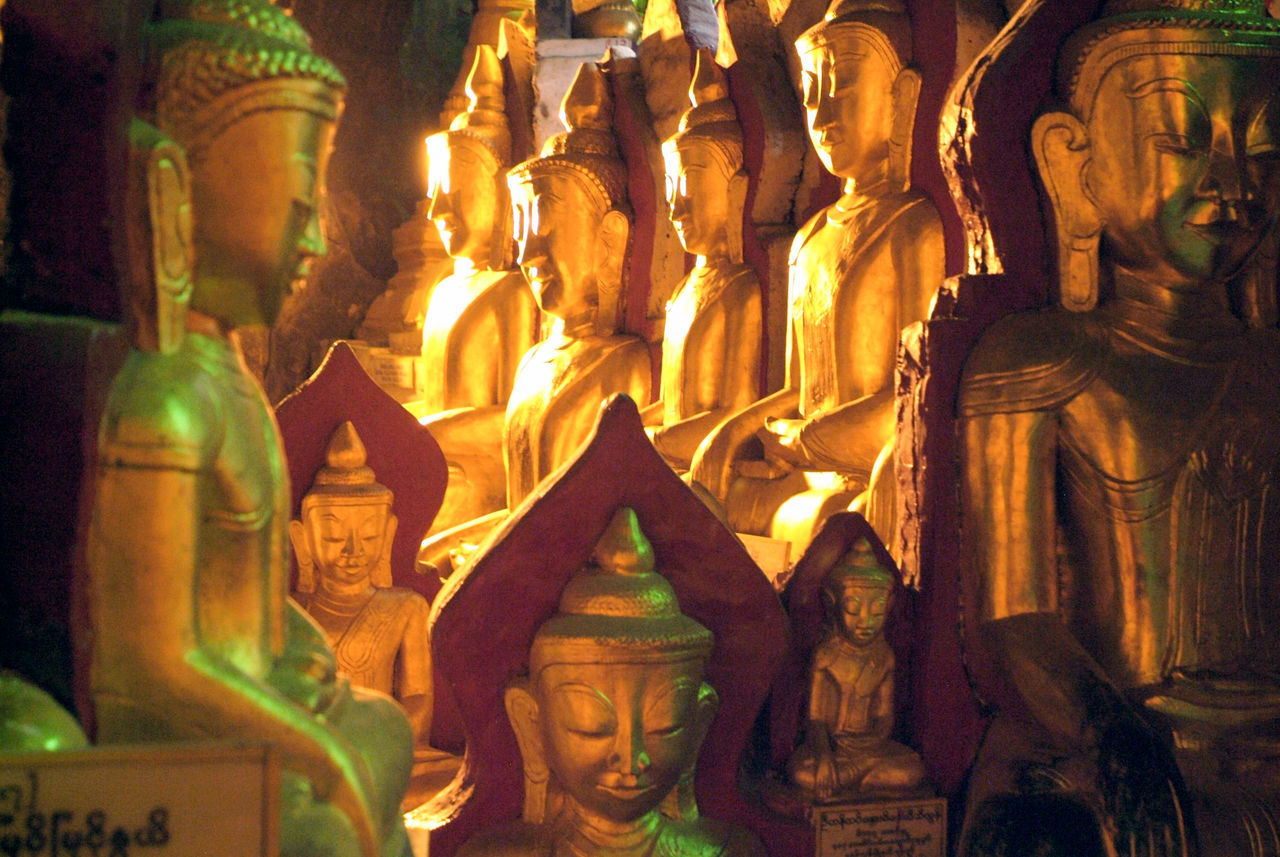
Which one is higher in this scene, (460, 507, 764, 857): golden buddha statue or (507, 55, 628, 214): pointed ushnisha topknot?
(507, 55, 628, 214): pointed ushnisha topknot

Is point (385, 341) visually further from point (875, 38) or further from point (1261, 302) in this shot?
point (1261, 302)

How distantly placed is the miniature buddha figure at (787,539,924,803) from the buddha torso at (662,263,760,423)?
1.78 meters

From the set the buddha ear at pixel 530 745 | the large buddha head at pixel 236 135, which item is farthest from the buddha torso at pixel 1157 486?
the large buddha head at pixel 236 135

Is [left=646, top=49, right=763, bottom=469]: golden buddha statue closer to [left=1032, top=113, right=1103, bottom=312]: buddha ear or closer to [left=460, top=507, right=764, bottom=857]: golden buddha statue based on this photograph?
[left=1032, top=113, right=1103, bottom=312]: buddha ear

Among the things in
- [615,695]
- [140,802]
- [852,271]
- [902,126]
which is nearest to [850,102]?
[902,126]

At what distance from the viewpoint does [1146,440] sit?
89.4 inches

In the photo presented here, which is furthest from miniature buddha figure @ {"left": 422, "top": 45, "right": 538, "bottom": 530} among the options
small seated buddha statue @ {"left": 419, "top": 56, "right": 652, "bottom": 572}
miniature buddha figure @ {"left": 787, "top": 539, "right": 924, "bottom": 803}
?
miniature buddha figure @ {"left": 787, "top": 539, "right": 924, "bottom": 803}

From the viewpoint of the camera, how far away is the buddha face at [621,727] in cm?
199

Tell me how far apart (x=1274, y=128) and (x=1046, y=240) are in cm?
40

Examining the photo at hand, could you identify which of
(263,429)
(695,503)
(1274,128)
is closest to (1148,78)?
(1274,128)

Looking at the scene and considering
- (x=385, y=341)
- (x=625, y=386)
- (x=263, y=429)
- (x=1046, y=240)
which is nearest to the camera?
(x=263, y=429)

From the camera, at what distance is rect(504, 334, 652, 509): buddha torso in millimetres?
4512

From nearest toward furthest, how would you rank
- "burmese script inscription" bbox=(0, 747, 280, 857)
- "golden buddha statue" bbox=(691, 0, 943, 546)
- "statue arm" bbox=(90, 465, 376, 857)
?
1. "burmese script inscription" bbox=(0, 747, 280, 857)
2. "statue arm" bbox=(90, 465, 376, 857)
3. "golden buddha statue" bbox=(691, 0, 943, 546)

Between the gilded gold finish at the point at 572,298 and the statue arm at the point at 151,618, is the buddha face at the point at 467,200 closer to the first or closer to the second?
the gilded gold finish at the point at 572,298
